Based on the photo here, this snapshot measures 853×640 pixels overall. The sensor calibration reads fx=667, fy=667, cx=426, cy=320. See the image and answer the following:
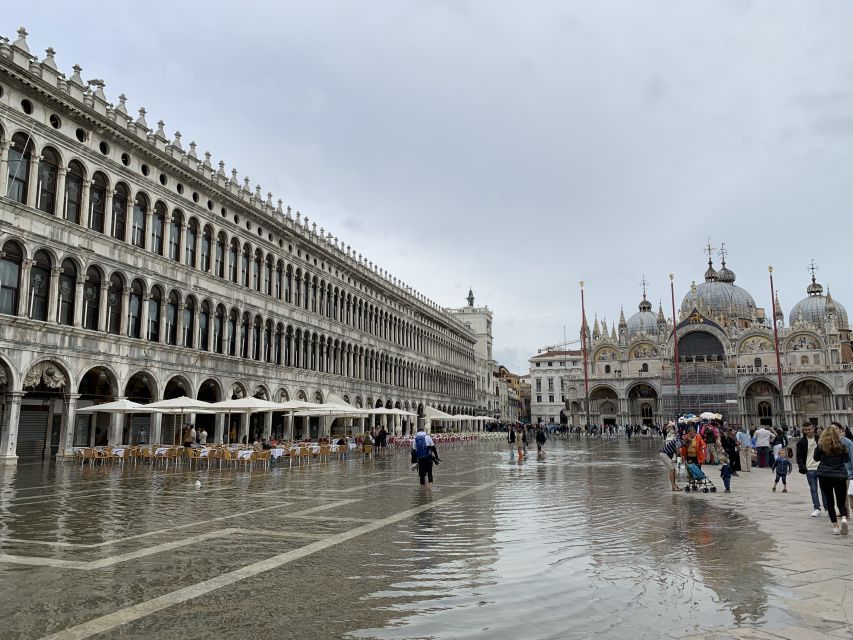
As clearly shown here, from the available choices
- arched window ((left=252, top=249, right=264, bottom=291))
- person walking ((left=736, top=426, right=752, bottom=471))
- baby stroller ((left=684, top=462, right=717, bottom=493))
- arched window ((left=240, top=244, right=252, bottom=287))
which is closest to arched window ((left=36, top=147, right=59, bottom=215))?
arched window ((left=240, top=244, right=252, bottom=287))

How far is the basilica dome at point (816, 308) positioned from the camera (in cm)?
10212

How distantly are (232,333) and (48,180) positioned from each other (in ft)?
43.5

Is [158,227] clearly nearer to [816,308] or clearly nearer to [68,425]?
[68,425]

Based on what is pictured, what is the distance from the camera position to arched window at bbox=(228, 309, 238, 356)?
36219mm

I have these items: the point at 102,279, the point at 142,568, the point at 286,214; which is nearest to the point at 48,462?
the point at 102,279

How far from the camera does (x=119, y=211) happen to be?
2903 centimetres

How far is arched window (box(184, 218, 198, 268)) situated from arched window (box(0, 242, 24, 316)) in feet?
31.5

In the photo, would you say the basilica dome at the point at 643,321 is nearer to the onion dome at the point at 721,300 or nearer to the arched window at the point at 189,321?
the onion dome at the point at 721,300

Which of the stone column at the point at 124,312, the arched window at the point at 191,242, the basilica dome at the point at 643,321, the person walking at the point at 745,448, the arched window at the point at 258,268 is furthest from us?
the basilica dome at the point at 643,321

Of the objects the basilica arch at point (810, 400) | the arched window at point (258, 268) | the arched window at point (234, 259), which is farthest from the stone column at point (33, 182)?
the basilica arch at point (810, 400)

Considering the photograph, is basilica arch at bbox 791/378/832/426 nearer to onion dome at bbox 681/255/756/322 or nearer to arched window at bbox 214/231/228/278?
onion dome at bbox 681/255/756/322

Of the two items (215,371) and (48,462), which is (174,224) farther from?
(48,462)

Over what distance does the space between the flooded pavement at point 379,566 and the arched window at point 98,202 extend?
15.9m

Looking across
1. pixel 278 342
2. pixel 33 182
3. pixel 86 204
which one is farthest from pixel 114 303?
pixel 278 342
